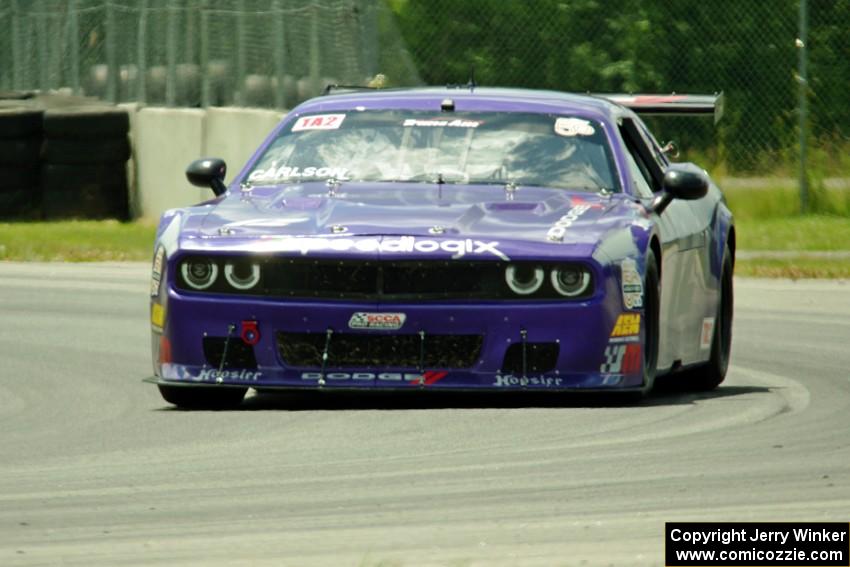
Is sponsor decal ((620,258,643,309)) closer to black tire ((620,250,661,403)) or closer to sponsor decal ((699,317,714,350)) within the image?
black tire ((620,250,661,403))

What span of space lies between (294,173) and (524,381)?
5.68 ft

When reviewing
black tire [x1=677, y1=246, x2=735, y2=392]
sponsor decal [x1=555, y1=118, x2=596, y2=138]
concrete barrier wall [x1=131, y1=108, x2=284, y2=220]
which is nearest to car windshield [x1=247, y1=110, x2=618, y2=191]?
sponsor decal [x1=555, y1=118, x2=596, y2=138]

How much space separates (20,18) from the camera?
2928 cm

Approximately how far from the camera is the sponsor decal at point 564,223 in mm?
8125

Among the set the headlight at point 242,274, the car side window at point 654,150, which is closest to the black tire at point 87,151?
the car side window at point 654,150

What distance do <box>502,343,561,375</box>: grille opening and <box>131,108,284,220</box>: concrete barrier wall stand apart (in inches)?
559

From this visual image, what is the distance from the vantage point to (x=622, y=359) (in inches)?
320

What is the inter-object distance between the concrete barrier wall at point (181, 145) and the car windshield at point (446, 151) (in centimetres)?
1265

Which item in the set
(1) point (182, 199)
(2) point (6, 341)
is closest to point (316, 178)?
(2) point (6, 341)

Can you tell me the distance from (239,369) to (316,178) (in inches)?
49.3

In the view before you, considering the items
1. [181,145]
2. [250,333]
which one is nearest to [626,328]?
[250,333]

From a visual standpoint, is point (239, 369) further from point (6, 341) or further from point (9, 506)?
point (6, 341)

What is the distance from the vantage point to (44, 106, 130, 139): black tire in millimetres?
23625

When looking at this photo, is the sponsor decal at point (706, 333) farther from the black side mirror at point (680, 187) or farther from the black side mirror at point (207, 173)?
the black side mirror at point (207, 173)
